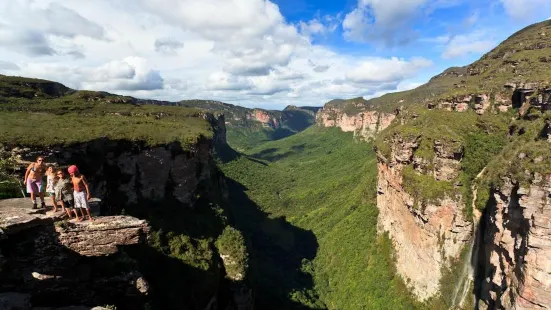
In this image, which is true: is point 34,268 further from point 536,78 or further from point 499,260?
point 536,78

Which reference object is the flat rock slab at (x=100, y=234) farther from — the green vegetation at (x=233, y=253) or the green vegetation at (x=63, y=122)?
the green vegetation at (x=233, y=253)

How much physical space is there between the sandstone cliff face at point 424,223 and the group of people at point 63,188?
4413 cm

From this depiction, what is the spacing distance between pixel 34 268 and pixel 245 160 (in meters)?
146

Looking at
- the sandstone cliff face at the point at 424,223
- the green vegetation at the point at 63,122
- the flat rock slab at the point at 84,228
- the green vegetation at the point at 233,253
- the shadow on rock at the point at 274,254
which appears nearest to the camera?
the flat rock slab at the point at 84,228

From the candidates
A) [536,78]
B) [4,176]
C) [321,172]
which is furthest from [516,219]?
[321,172]

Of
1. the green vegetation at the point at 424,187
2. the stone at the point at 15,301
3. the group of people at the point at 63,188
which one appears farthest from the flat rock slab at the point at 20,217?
the green vegetation at the point at 424,187

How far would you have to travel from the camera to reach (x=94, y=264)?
1939cm

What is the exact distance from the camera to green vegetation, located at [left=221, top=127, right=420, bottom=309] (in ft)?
199

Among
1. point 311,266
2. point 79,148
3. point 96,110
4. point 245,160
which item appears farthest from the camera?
point 245,160

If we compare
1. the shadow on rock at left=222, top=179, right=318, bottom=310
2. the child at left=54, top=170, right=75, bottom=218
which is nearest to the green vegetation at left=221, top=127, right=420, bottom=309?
the shadow on rock at left=222, top=179, right=318, bottom=310

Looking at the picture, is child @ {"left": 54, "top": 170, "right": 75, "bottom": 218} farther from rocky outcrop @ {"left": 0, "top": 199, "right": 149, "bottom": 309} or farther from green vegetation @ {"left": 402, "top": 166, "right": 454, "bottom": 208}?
green vegetation @ {"left": 402, "top": 166, "right": 454, "bottom": 208}

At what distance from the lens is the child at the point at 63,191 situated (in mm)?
16875

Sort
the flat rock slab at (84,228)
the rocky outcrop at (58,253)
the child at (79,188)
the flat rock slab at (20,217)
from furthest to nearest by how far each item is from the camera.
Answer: the flat rock slab at (84,228), the child at (79,188), the rocky outcrop at (58,253), the flat rock slab at (20,217)

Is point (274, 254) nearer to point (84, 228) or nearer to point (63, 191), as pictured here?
point (84, 228)
